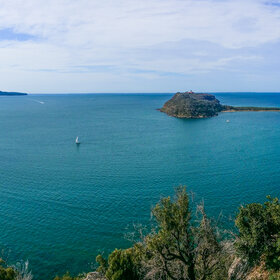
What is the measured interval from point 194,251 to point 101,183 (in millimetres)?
30129

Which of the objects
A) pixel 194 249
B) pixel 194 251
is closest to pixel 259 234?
pixel 194 251

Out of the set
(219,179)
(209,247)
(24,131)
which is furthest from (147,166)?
(24,131)

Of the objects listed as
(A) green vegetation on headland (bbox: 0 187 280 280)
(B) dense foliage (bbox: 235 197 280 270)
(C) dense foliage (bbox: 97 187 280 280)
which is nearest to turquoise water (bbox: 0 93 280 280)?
(A) green vegetation on headland (bbox: 0 187 280 280)

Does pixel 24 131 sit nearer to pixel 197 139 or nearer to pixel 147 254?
pixel 197 139

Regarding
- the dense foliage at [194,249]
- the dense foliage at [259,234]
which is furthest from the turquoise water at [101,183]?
the dense foliage at [259,234]

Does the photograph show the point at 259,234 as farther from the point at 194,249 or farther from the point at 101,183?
the point at 101,183

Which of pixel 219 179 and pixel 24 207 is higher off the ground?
pixel 219 179

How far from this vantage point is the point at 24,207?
38.5 meters

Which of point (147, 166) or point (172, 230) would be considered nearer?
point (172, 230)

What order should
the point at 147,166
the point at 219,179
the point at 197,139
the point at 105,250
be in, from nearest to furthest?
the point at 105,250, the point at 219,179, the point at 147,166, the point at 197,139

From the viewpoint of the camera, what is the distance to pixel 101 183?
46906 millimetres

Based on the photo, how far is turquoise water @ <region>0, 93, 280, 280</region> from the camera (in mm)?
31797

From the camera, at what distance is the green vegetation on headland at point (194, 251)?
18.4 metres

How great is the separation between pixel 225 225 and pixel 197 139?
51.6 metres
